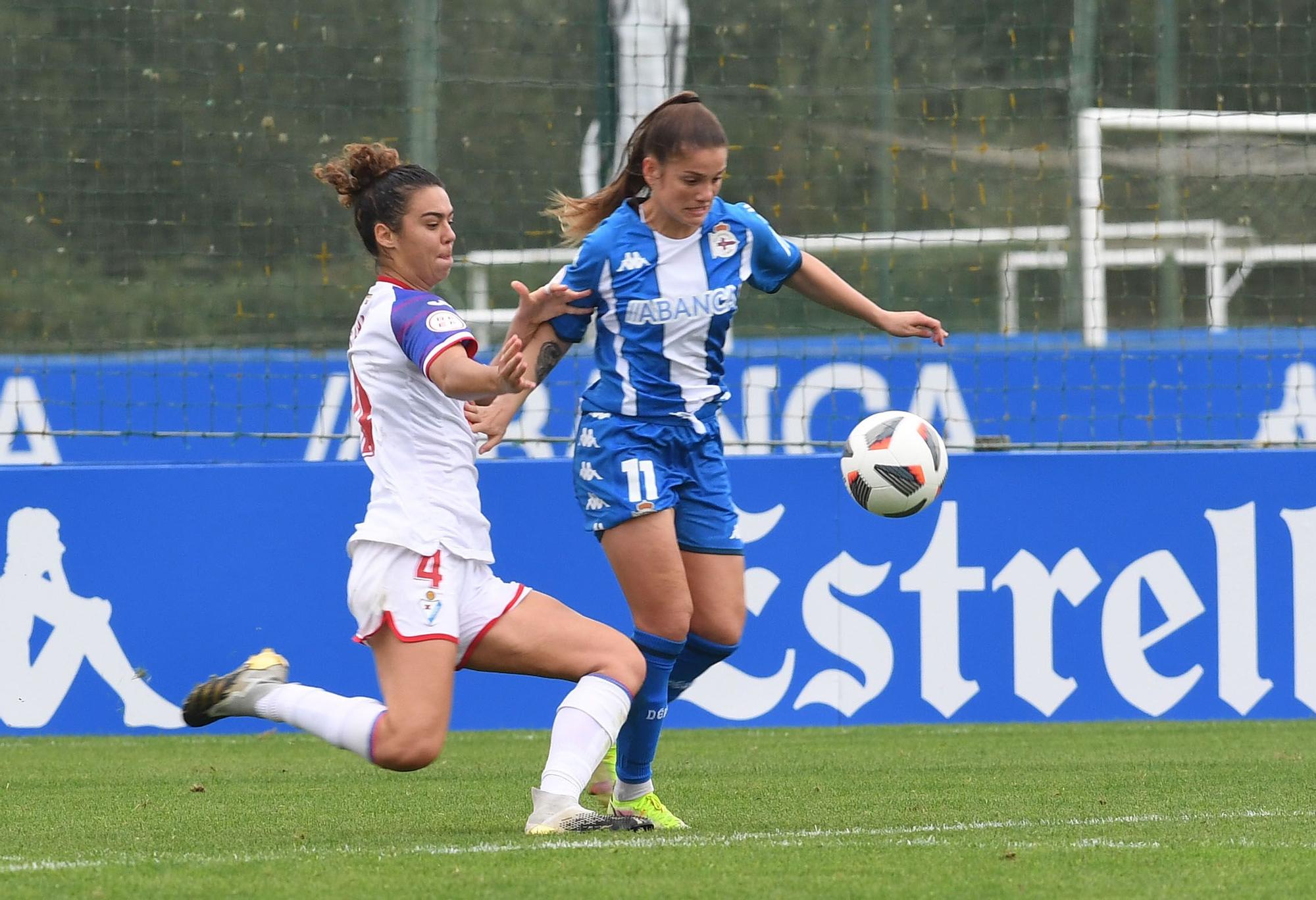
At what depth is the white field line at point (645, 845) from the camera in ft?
14.4

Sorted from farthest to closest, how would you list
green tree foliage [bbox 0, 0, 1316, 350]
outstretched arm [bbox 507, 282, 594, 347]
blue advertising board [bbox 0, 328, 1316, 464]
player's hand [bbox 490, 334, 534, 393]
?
1. blue advertising board [bbox 0, 328, 1316, 464]
2. green tree foliage [bbox 0, 0, 1316, 350]
3. outstretched arm [bbox 507, 282, 594, 347]
4. player's hand [bbox 490, 334, 534, 393]

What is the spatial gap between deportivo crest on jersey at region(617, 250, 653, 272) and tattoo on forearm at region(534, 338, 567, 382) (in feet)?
0.89

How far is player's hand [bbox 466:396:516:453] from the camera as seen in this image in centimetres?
490

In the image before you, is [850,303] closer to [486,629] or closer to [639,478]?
[639,478]

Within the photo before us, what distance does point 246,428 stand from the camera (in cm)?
1086

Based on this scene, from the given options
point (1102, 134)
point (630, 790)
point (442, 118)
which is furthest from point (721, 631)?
point (1102, 134)

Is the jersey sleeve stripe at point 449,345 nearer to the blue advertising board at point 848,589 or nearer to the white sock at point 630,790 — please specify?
the white sock at point 630,790

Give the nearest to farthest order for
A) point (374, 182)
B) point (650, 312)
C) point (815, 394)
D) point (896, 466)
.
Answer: point (374, 182)
point (650, 312)
point (896, 466)
point (815, 394)

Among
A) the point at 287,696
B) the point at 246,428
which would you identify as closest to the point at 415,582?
the point at 287,696

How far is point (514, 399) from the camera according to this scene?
5051 millimetres

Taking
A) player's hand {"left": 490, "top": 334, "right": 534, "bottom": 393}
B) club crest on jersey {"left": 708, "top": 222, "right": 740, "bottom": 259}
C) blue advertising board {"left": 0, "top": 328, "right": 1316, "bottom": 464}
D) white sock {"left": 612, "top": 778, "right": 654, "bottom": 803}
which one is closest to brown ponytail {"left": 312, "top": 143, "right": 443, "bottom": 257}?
player's hand {"left": 490, "top": 334, "right": 534, "bottom": 393}

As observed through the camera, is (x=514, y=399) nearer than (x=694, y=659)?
Yes

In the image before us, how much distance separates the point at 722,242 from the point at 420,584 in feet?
4.53

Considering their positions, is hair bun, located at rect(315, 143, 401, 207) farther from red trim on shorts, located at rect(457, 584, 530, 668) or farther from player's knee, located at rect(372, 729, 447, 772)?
player's knee, located at rect(372, 729, 447, 772)
